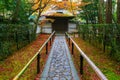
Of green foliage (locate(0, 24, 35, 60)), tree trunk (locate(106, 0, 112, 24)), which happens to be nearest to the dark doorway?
tree trunk (locate(106, 0, 112, 24))

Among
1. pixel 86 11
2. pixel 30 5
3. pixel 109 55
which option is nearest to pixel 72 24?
pixel 86 11

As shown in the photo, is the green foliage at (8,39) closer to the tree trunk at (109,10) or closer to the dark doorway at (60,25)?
the tree trunk at (109,10)

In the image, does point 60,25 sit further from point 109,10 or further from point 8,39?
point 8,39

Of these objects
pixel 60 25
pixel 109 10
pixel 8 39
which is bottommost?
pixel 8 39

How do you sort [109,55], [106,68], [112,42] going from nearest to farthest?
[106,68]
[112,42]
[109,55]

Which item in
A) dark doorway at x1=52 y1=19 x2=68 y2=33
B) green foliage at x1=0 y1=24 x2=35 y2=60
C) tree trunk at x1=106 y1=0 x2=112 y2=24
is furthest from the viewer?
dark doorway at x1=52 y1=19 x2=68 y2=33

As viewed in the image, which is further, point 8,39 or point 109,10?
point 109,10

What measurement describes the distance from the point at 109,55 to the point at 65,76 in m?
5.58

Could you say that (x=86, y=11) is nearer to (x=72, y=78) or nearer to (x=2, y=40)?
(x=2, y=40)

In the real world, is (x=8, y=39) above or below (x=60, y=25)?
below

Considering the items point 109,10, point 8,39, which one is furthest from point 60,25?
point 8,39

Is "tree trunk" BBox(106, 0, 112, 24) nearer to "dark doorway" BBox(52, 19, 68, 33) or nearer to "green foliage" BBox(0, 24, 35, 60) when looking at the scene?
"green foliage" BBox(0, 24, 35, 60)

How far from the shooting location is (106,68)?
35.0 feet

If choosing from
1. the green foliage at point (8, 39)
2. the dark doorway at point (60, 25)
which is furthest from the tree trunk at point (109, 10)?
the dark doorway at point (60, 25)
